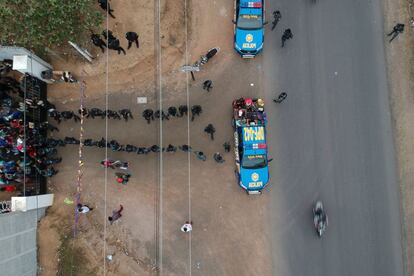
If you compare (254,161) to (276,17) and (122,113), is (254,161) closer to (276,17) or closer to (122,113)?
(122,113)

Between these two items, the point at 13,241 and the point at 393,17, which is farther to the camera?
the point at 393,17

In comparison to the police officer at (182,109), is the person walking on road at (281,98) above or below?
above

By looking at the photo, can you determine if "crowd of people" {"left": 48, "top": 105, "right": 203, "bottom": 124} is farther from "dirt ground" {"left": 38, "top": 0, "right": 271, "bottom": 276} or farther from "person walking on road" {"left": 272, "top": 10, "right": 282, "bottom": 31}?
"person walking on road" {"left": 272, "top": 10, "right": 282, "bottom": 31}

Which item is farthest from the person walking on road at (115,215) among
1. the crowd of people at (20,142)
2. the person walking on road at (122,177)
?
the crowd of people at (20,142)

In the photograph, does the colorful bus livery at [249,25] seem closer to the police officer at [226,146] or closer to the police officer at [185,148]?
the police officer at [226,146]

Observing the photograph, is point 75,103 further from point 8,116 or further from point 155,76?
point 155,76

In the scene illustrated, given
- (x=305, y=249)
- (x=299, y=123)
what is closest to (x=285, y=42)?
(x=299, y=123)
